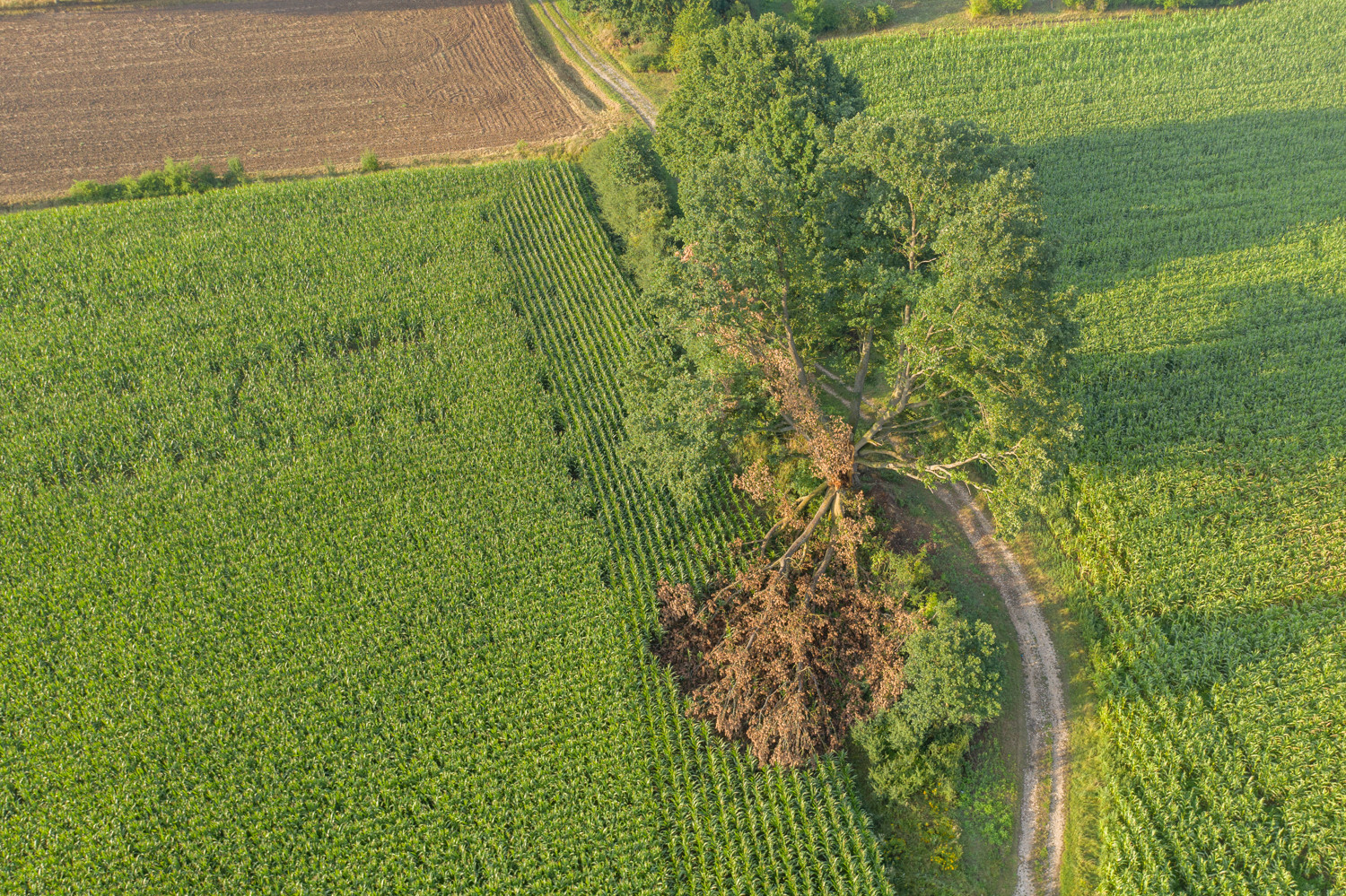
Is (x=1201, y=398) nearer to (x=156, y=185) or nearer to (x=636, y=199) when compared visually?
(x=636, y=199)

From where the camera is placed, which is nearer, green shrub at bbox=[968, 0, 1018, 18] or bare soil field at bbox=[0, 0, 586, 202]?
bare soil field at bbox=[0, 0, 586, 202]

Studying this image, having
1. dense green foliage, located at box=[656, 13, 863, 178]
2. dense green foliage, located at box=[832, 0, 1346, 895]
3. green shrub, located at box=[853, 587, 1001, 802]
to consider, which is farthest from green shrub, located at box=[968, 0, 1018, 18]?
green shrub, located at box=[853, 587, 1001, 802]

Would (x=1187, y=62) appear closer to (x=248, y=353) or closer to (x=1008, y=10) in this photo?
(x=1008, y=10)

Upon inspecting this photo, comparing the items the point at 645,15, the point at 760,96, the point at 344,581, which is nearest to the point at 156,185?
the point at 344,581

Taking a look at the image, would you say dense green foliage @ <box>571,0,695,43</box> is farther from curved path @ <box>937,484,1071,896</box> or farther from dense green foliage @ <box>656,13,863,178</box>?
curved path @ <box>937,484,1071,896</box>

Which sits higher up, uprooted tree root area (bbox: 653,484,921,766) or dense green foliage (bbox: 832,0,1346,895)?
dense green foliage (bbox: 832,0,1346,895)
